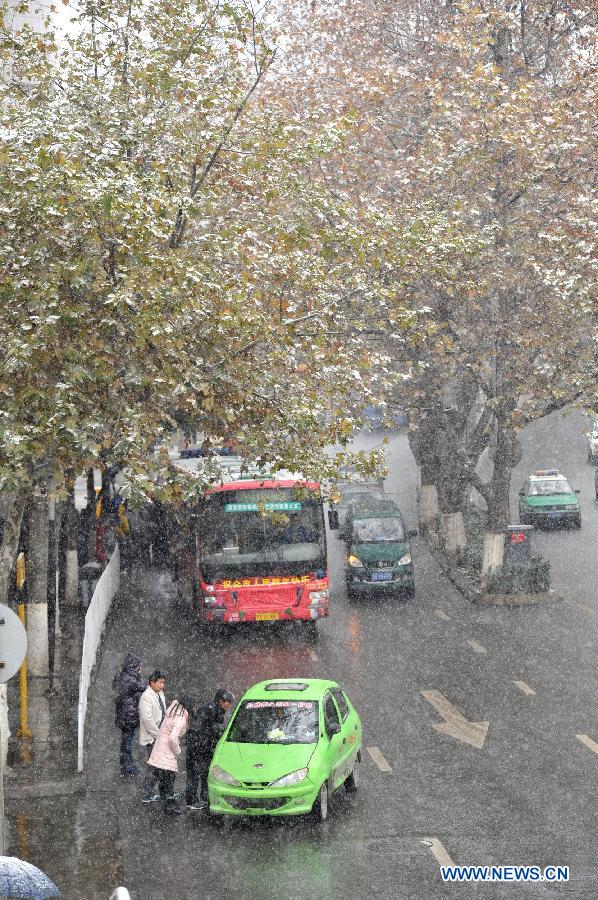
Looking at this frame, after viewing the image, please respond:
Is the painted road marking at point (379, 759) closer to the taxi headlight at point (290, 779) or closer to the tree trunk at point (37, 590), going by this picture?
the taxi headlight at point (290, 779)

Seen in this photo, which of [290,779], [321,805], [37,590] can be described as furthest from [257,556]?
[290,779]

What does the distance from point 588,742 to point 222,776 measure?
584 cm

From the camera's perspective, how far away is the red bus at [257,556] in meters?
22.5

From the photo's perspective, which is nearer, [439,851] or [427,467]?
[439,851]

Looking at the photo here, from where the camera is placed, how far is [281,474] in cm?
2247

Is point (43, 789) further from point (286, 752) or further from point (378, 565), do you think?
point (378, 565)

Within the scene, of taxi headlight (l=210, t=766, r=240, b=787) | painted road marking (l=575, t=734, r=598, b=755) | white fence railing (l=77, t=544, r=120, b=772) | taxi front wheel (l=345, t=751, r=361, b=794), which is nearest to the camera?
taxi headlight (l=210, t=766, r=240, b=787)

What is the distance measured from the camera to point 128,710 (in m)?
14.7

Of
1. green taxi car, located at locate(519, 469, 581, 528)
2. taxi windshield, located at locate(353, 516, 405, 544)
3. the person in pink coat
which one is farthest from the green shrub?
the person in pink coat

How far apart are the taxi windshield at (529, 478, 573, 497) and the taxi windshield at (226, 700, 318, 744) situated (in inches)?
979

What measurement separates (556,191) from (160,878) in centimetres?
1819

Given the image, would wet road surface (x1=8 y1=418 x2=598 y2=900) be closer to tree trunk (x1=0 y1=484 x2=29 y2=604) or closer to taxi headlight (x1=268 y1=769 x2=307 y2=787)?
taxi headlight (x1=268 y1=769 x2=307 y2=787)

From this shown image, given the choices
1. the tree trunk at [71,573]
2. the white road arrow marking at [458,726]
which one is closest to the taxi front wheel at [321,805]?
the white road arrow marking at [458,726]

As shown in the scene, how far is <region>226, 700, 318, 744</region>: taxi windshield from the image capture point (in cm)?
1320
